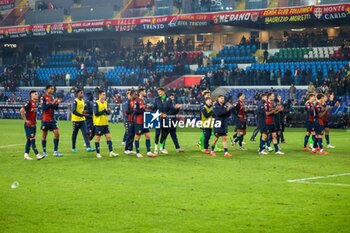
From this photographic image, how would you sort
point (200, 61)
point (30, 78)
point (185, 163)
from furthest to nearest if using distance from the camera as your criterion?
1. point (30, 78)
2. point (200, 61)
3. point (185, 163)

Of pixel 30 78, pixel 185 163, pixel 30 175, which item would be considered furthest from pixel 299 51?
pixel 30 175

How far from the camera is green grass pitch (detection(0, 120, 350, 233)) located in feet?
36.5

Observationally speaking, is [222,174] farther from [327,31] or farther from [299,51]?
[327,31]

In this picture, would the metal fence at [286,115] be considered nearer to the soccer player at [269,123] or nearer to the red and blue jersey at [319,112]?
the red and blue jersey at [319,112]

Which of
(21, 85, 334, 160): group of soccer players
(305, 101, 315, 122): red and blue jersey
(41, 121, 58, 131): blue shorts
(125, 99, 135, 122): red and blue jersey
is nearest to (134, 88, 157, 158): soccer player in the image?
(21, 85, 334, 160): group of soccer players

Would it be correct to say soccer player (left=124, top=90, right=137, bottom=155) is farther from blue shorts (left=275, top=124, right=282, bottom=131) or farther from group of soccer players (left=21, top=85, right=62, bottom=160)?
blue shorts (left=275, top=124, right=282, bottom=131)

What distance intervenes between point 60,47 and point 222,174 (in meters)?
53.7

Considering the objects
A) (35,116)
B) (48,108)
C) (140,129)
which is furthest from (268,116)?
(35,116)

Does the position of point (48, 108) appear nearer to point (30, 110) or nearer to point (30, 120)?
point (30, 110)

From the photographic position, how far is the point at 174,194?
1407 cm

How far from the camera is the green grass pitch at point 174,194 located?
11.1m

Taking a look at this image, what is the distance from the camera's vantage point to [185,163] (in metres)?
20.1

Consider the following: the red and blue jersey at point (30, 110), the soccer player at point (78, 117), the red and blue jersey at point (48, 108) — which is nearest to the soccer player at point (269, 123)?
the soccer player at point (78, 117)

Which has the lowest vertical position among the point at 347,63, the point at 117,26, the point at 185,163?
the point at 185,163
